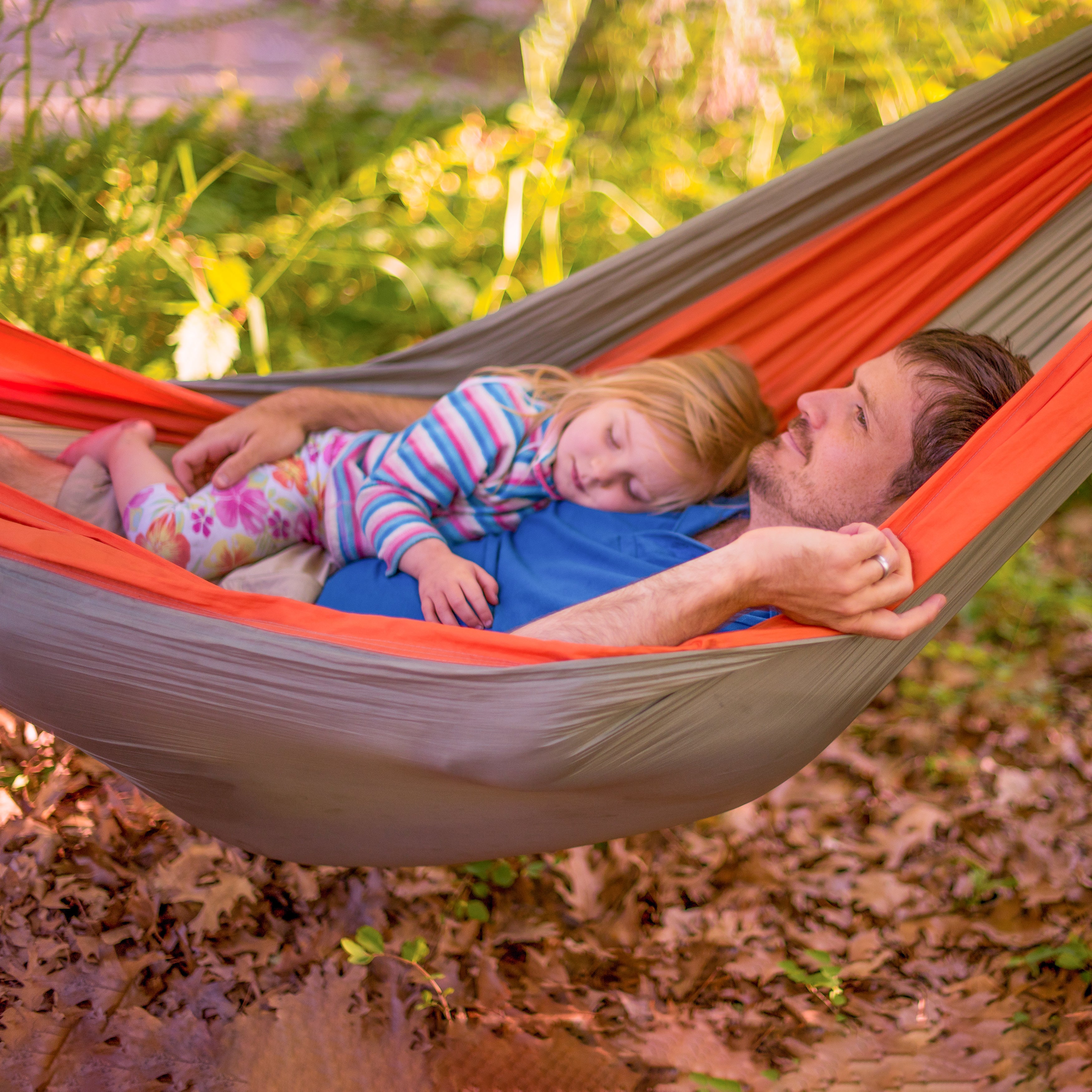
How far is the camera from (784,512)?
1378 mm

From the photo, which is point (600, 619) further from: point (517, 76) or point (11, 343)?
point (517, 76)

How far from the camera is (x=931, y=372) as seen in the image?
1342 millimetres

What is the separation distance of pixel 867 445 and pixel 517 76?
3512 millimetres

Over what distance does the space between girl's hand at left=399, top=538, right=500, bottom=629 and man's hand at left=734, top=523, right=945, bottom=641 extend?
1.33 ft

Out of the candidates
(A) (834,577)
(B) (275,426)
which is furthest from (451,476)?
(A) (834,577)

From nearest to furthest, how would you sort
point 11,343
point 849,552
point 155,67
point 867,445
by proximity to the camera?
1. point 849,552
2. point 867,445
3. point 11,343
4. point 155,67

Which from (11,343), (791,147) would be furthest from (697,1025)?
(791,147)

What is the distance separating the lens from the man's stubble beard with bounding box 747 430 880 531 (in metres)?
1.35

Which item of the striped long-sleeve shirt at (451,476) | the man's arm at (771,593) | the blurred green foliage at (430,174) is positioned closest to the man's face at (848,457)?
the man's arm at (771,593)

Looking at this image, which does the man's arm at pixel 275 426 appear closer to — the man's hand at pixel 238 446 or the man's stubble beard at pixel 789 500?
the man's hand at pixel 238 446

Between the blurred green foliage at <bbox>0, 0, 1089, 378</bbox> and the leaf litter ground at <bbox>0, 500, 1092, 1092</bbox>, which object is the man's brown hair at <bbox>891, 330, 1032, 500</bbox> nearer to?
the leaf litter ground at <bbox>0, 500, 1092, 1092</bbox>

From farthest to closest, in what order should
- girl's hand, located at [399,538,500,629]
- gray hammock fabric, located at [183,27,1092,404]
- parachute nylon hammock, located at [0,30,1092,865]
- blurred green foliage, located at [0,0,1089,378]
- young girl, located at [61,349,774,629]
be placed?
1. blurred green foliage, located at [0,0,1089,378]
2. gray hammock fabric, located at [183,27,1092,404]
3. young girl, located at [61,349,774,629]
4. girl's hand, located at [399,538,500,629]
5. parachute nylon hammock, located at [0,30,1092,865]

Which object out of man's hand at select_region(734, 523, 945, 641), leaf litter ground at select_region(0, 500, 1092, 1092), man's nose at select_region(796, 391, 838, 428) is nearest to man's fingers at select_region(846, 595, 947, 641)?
man's hand at select_region(734, 523, 945, 641)

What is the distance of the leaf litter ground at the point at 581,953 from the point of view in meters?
1.33
